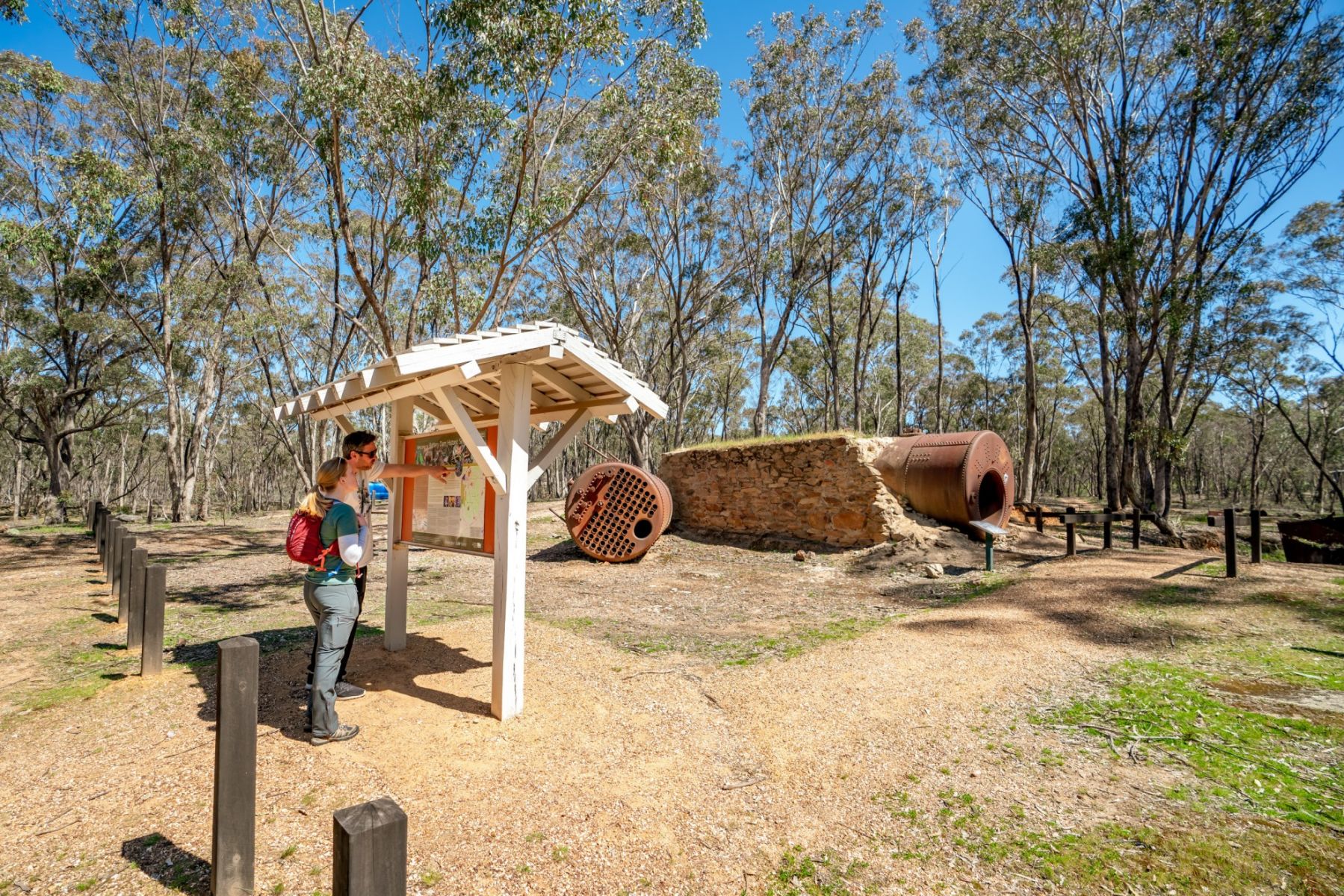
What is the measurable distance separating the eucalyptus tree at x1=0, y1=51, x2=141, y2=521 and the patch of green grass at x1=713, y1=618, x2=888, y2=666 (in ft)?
52.9

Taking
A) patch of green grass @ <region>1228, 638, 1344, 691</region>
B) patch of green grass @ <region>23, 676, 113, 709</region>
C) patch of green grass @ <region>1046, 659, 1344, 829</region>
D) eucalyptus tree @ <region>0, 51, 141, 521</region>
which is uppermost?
eucalyptus tree @ <region>0, 51, 141, 521</region>

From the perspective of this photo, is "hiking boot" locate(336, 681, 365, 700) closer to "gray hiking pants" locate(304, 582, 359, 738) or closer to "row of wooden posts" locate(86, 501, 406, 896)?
"gray hiking pants" locate(304, 582, 359, 738)

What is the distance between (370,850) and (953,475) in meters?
10.2

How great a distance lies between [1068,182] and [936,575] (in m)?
13.7

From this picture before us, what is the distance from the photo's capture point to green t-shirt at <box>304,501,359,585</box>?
10.8 ft

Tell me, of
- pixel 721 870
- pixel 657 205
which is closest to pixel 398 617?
pixel 721 870

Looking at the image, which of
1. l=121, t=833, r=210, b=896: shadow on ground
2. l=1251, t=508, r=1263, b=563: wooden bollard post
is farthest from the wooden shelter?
l=1251, t=508, r=1263, b=563: wooden bollard post

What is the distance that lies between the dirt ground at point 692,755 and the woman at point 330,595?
18cm

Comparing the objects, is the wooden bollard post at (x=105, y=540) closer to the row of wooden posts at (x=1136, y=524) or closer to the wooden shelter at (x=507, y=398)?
the wooden shelter at (x=507, y=398)

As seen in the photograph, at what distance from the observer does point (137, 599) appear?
465 centimetres

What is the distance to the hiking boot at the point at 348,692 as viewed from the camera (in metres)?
3.92

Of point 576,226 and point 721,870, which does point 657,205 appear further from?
point 721,870

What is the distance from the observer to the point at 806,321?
2659 centimetres

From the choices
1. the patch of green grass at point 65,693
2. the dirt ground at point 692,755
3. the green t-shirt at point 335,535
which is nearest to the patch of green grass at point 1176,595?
the dirt ground at point 692,755
